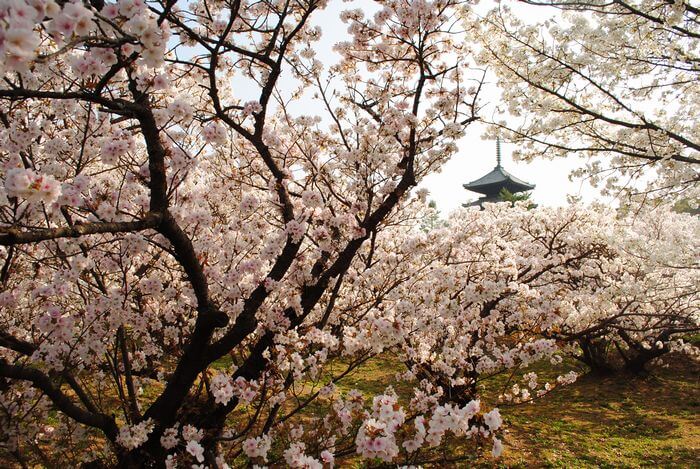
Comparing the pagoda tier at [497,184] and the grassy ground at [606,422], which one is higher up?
the pagoda tier at [497,184]

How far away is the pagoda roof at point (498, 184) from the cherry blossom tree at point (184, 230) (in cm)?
3414

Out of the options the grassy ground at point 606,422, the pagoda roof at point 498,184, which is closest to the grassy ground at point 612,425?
the grassy ground at point 606,422

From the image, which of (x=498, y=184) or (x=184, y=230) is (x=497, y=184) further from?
(x=184, y=230)

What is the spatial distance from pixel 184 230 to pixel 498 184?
36809 mm

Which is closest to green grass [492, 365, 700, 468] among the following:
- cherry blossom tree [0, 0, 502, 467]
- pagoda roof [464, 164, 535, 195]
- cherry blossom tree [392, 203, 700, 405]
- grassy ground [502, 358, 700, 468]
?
grassy ground [502, 358, 700, 468]

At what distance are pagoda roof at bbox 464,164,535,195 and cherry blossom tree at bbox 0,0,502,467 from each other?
3414 cm

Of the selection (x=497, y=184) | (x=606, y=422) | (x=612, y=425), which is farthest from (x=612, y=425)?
(x=497, y=184)

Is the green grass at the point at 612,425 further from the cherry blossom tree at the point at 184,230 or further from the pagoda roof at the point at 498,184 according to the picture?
the pagoda roof at the point at 498,184

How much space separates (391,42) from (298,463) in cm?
509

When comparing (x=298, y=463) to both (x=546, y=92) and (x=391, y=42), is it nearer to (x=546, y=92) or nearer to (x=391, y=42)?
(x=391, y=42)

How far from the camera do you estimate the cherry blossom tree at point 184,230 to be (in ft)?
9.41

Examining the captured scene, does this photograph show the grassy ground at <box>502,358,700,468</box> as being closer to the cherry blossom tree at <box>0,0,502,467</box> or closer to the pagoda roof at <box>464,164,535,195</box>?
the cherry blossom tree at <box>0,0,502,467</box>

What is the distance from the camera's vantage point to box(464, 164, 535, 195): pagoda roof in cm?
3791

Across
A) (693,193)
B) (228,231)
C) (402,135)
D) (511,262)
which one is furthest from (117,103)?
(693,193)
